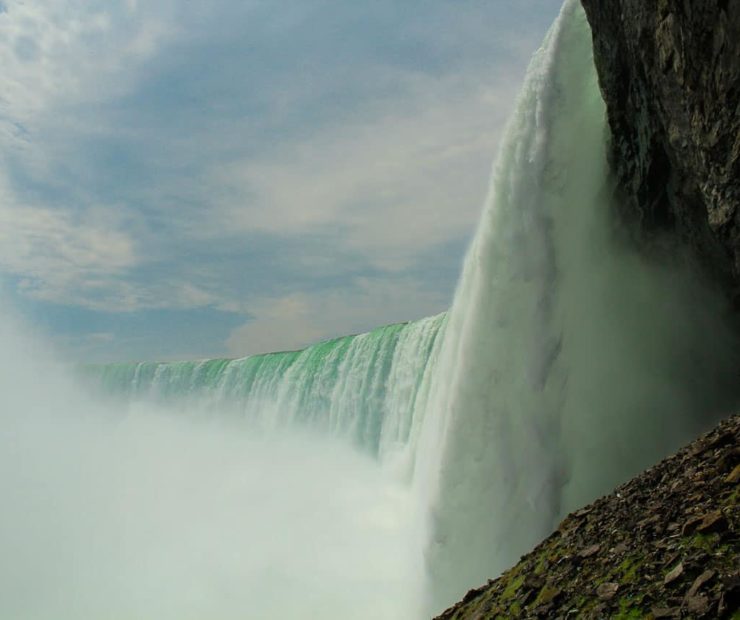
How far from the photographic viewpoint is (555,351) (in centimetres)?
1045

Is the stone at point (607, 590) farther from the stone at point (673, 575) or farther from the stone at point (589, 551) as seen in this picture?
the stone at point (589, 551)

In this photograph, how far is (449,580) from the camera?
10.1 metres

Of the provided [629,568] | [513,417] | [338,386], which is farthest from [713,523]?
[338,386]

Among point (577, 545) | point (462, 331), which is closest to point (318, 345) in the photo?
point (462, 331)

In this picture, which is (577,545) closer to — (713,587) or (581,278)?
(713,587)

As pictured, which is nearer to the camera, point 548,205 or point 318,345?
point 548,205

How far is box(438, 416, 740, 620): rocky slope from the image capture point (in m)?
3.91

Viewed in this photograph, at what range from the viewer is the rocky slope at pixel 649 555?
3.91m

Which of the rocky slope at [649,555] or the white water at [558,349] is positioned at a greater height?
the white water at [558,349]

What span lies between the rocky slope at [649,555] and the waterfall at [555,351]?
3332 mm

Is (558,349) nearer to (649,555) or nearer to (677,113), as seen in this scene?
(677,113)

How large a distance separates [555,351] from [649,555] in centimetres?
602

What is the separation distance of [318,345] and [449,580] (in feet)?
78.4

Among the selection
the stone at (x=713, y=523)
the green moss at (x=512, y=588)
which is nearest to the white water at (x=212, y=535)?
the green moss at (x=512, y=588)
